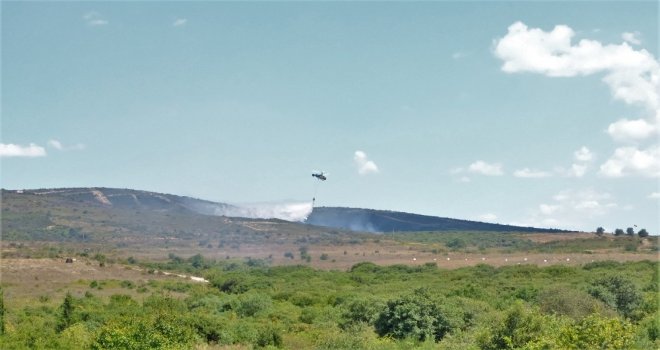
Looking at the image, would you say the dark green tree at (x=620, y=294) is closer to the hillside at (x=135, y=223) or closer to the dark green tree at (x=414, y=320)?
the dark green tree at (x=414, y=320)

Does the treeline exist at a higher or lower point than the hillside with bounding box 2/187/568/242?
lower

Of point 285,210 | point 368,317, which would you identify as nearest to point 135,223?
point 285,210

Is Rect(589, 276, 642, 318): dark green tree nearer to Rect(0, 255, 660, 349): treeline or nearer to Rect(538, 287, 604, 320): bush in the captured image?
Rect(0, 255, 660, 349): treeline

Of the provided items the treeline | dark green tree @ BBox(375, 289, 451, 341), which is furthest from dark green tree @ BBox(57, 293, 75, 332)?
dark green tree @ BBox(375, 289, 451, 341)

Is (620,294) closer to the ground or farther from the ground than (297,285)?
farther from the ground

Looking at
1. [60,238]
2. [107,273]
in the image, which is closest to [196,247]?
[60,238]

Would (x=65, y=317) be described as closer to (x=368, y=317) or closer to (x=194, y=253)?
(x=368, y=317)
